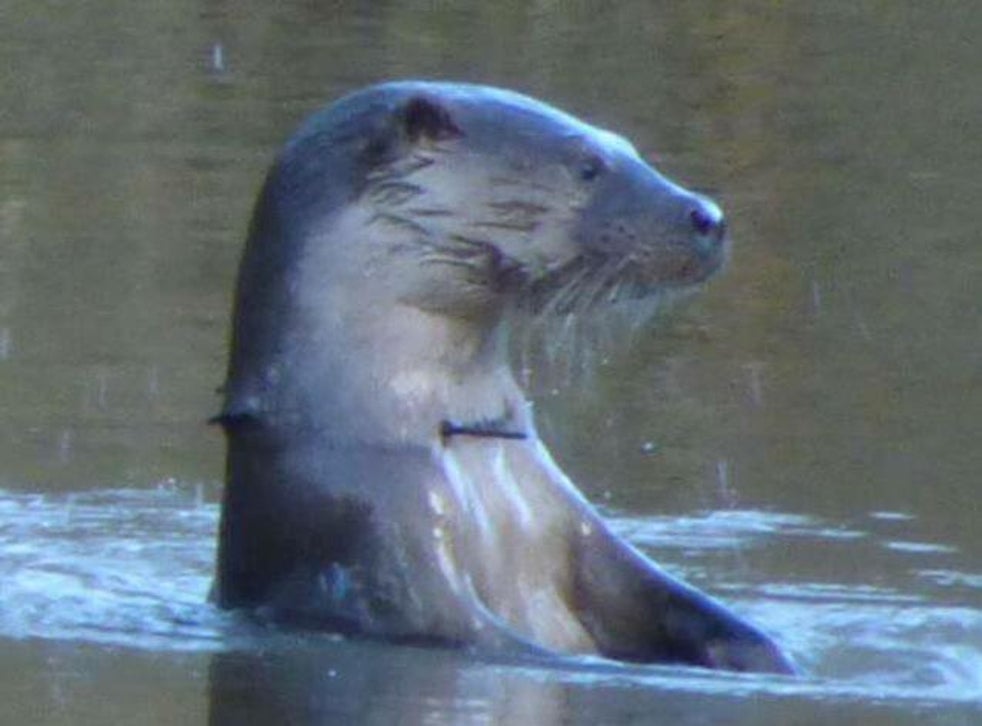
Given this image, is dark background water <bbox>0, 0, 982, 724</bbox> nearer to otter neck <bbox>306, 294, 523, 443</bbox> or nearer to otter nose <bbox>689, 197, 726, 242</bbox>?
otter neck <bbox>306, 294, 523, 443</bbox>

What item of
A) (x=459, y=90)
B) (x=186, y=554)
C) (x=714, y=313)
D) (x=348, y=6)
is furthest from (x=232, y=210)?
(x=348, y=6)

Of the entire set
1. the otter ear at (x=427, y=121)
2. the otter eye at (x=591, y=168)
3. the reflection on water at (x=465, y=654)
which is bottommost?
the reflection on water at (x=465, y=654)

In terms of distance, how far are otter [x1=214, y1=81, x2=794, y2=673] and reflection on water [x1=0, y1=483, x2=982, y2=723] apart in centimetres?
10

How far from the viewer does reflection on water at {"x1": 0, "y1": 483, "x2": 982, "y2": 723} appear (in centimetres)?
607

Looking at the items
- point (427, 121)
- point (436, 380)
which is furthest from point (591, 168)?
point (436, 380)

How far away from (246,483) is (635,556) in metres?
0.65

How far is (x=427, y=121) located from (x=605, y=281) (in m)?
0.39

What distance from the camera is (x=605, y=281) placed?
21.1 ft

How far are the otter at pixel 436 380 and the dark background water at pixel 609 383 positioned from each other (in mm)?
128

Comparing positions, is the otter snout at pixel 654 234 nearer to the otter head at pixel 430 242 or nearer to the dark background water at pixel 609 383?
the otter head at pixel 430 242

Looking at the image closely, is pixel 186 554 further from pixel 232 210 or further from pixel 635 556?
pixel 232 210

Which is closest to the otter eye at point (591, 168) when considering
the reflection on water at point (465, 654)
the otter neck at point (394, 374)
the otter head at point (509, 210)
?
the otter head at point (509, 210)

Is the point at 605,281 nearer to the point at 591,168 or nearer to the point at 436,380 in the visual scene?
the point at 591,168

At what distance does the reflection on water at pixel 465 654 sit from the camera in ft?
19.9
